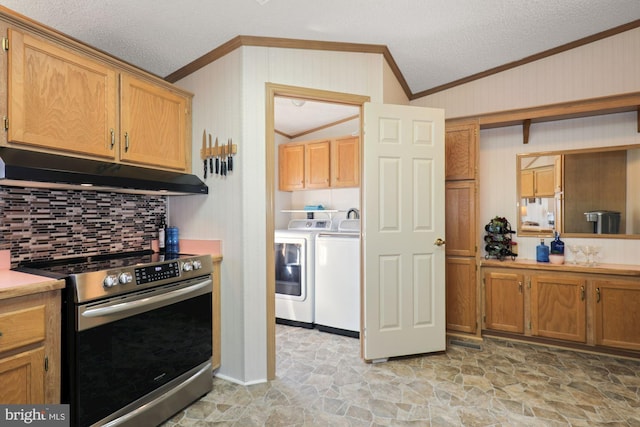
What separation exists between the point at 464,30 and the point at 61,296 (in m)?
3.08

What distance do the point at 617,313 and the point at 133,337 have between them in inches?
142

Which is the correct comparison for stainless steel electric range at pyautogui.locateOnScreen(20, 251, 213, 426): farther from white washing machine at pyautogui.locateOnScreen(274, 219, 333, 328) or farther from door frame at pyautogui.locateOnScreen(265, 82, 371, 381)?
white washing machine at pyautogui.locateOnScreen(274, 219, 333, 328)

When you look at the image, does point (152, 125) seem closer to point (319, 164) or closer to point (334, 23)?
point (334, 23)

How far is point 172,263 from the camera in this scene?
197cm

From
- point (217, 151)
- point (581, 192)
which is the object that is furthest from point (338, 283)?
point (581, 192)

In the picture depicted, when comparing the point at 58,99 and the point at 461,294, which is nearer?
the point at 58,99

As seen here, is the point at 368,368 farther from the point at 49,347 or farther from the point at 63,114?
the point at 63,114

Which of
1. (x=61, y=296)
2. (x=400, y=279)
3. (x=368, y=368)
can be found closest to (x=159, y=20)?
(x=61, y=296)

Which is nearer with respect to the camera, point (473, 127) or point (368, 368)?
point (368, 368)

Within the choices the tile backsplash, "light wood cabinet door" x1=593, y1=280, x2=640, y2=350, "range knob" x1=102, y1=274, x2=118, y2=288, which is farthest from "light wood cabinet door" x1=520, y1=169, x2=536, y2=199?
"range knob" x1=102, y1=274, x2=118, y2=288

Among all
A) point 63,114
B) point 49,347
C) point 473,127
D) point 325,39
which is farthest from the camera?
point 473,127

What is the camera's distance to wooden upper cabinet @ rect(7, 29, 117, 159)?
162cm

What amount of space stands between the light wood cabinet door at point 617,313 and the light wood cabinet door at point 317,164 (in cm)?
292

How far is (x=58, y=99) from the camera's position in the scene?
178 centimetres
